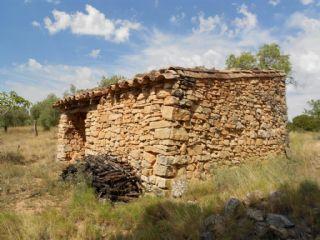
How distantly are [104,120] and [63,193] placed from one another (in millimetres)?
2847

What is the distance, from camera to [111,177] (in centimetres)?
751

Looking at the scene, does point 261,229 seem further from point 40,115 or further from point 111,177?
point 40,115

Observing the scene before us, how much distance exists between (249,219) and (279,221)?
0.41 m

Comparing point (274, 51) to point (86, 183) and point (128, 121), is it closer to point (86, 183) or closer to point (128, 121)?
point (128, 121)

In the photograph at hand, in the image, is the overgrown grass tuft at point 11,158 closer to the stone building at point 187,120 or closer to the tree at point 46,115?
the stone building at point 187,120

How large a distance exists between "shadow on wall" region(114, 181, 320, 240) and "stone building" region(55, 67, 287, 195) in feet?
4.89

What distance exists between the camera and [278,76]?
10.0 metres

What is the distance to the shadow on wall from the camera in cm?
450

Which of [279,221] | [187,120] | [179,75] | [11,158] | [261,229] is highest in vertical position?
[179,75]

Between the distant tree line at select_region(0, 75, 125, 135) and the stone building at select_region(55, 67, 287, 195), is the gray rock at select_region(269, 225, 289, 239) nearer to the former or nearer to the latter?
the stone building at select_region(55, 67, 287, 195)

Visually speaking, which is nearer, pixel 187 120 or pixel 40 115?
pixel 187 120

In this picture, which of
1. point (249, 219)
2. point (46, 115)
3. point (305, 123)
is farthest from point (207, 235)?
point (46, 115)

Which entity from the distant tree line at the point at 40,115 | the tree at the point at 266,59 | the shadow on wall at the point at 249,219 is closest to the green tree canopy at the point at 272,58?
the tree at the point at 266,59

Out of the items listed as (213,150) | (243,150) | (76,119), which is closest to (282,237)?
(213,150)
